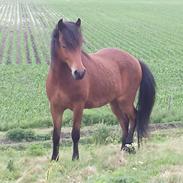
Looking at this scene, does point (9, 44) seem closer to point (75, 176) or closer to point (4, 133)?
point (4, 133)

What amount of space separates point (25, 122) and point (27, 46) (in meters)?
22.9

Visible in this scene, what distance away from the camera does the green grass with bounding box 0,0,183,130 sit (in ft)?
49.3

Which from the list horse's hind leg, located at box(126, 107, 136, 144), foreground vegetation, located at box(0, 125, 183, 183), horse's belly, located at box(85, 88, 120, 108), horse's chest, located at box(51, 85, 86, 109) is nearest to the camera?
foreground vegetation, located at box(0, 125, 183, 183)

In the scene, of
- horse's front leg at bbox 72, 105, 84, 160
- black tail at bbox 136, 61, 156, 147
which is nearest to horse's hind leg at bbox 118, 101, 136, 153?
black tail at bbox 136, 61, 156, 147

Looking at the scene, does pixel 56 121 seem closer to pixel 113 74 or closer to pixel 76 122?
pixel 76 122

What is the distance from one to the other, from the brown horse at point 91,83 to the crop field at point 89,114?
0.61 metres

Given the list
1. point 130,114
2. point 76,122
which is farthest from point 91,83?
point 130,114

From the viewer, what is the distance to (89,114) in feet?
48.5

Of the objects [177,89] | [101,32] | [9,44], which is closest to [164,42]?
[101,32]

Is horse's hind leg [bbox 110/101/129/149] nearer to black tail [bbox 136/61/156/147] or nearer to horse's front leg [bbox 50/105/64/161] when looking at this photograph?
black tail [bbox 136/61/156/147]

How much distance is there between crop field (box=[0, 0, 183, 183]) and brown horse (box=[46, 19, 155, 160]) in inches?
24.1

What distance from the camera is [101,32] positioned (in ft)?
157

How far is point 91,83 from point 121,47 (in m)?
29.4

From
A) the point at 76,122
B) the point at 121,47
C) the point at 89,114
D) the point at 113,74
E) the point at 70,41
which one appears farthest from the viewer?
the point at 121,47
